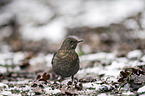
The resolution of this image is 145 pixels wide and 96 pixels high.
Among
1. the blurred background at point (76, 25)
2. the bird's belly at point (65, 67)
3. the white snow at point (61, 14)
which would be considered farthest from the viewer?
the white snow at point (61, 14)

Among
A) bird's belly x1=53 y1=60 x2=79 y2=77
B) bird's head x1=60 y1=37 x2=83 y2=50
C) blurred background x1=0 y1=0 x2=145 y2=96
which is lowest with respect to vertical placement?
bird's belly x1=53 y1=60 x2=79 y2=77

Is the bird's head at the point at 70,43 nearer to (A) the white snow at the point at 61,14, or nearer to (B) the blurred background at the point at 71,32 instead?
(B) the blurred background at the point at 71,32

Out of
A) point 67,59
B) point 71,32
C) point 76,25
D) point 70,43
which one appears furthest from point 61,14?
point 67,59

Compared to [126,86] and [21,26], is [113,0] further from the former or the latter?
[126,86]

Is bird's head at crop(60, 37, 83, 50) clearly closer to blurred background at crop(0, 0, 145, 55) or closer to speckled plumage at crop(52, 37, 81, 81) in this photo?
speckled plumage at crop(52, 37, 81, 81)

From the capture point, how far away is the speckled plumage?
2.96 meters

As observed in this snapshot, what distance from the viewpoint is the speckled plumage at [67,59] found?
2.96m

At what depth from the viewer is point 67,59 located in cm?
296

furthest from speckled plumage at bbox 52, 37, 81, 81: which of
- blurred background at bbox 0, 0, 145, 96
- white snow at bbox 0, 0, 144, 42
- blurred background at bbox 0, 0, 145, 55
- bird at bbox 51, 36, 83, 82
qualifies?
white snow at bbox 0, 0, 144, 42

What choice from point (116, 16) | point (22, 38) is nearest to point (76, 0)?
point (116, 16)

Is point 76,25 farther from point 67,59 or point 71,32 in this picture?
point 67,59

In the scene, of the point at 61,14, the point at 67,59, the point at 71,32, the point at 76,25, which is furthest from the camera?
the point at 61,14

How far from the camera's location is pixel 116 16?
9383 mm

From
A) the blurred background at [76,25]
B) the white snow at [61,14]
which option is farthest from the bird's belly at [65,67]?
the white snow at [61,14]
